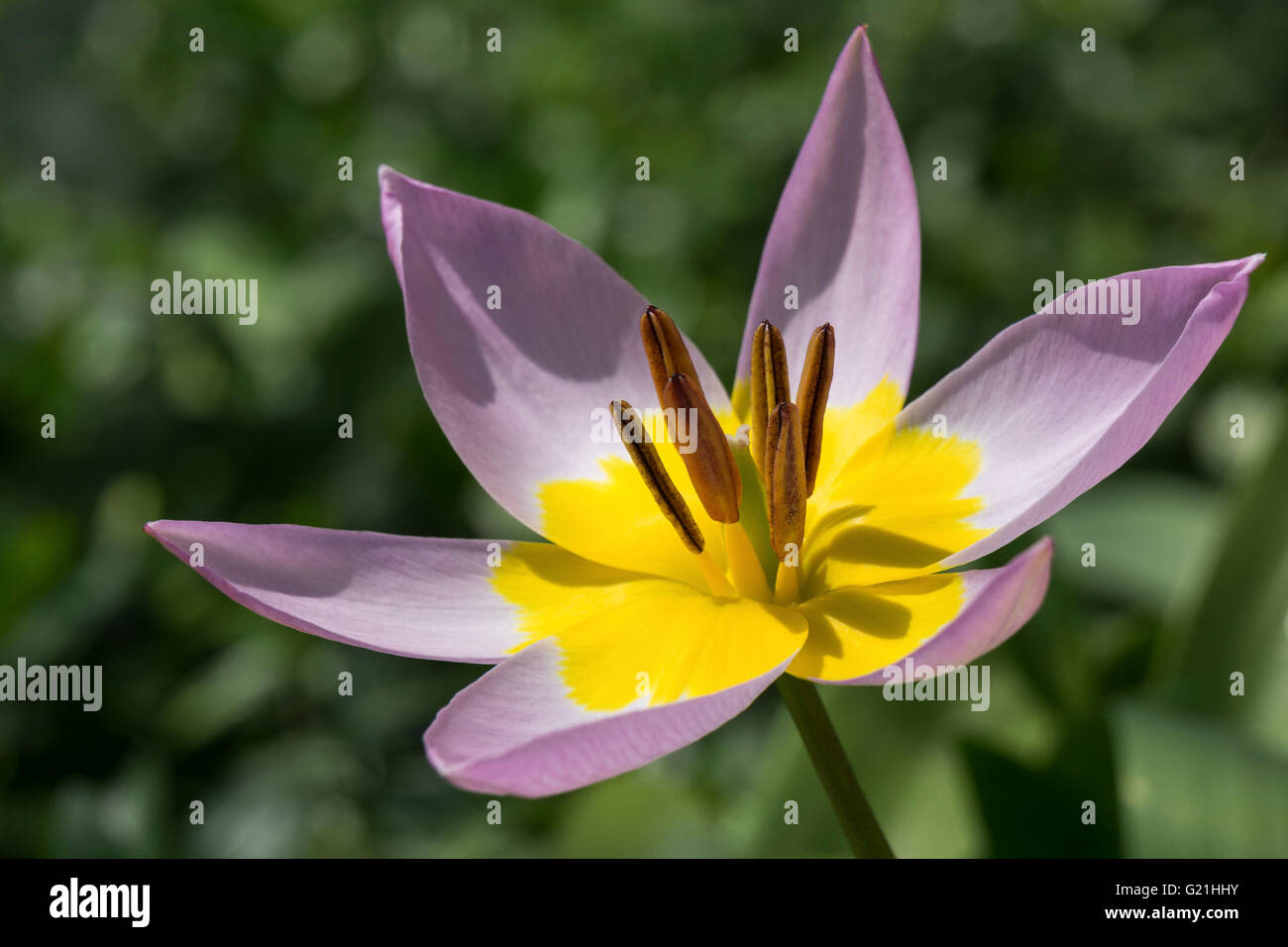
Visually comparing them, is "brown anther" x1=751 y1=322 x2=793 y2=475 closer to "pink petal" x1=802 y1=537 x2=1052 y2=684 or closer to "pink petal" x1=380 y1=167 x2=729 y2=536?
"pink petal" x1=380 y1=167 x2=729 y2=536

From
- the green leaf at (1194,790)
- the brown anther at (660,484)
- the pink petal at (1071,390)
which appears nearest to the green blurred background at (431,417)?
the green leaf at (1194,790)

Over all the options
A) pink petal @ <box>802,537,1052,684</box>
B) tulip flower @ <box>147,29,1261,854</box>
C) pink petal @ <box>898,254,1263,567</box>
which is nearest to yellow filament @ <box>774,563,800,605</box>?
tulip flower @ <box>147,29,1261,854</box>

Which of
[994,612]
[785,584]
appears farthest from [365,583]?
[994,612]

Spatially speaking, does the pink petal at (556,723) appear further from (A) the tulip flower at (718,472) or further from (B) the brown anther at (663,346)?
(B) the brown anther at (663,346)

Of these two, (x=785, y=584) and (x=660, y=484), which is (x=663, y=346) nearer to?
(x=660, y=484)

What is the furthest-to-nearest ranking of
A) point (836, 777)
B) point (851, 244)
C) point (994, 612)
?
point (851, 244) < point (836, 777) < point (994, 612)

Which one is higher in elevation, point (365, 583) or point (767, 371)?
point (767, 371)

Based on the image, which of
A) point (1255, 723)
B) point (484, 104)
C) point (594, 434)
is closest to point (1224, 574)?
point (1255, 723)

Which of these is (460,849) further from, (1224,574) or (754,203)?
(754,203)
